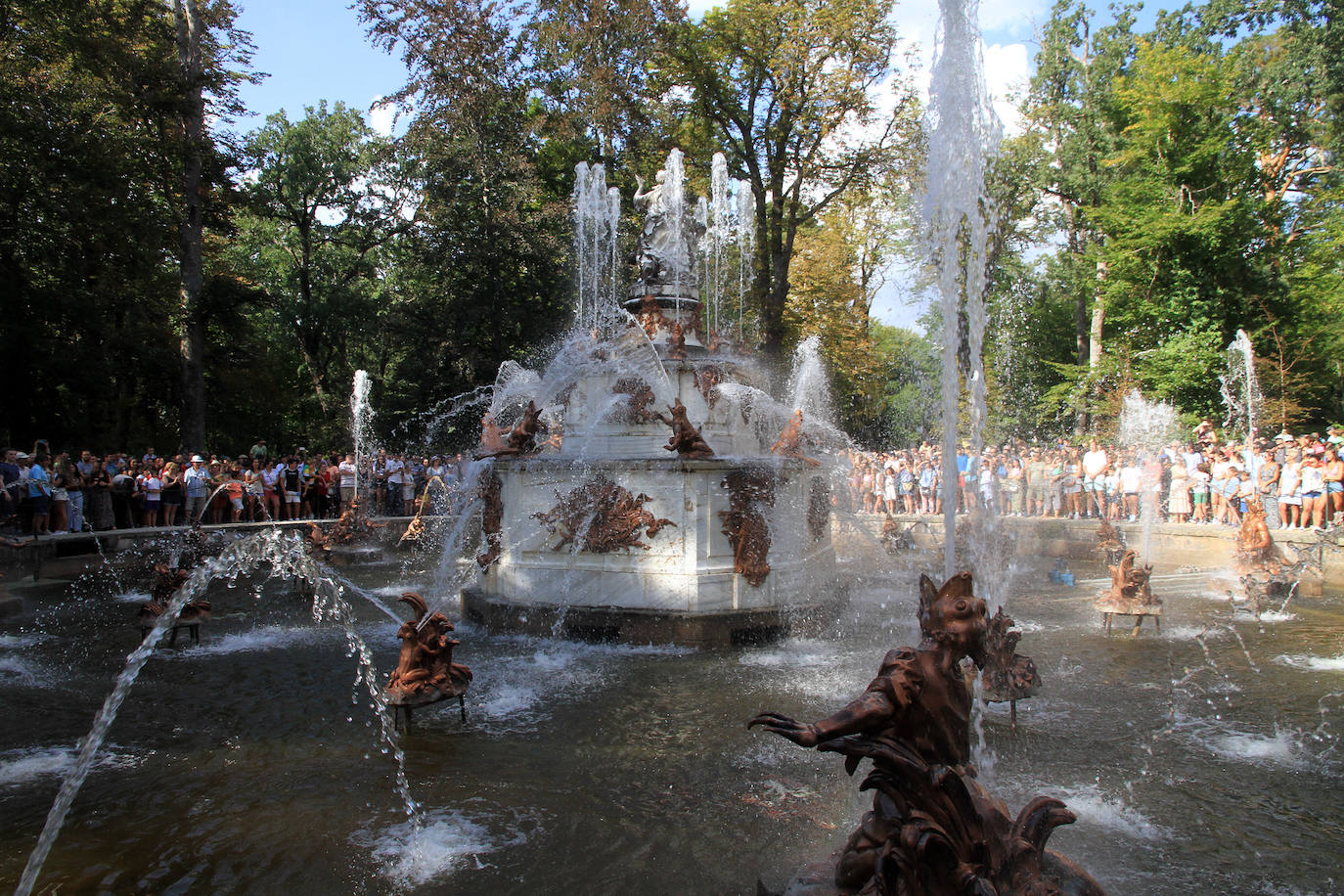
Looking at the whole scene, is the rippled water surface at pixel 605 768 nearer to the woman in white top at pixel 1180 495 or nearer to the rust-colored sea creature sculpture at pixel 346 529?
the rust-colored sea creature sculpture at pixel 346 529

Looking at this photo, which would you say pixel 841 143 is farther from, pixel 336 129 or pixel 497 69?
pixel 336 129

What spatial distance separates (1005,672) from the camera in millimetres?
5785

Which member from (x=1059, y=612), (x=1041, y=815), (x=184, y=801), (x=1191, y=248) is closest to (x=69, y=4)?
(x=184, y=801)

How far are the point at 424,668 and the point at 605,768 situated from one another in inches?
63.7

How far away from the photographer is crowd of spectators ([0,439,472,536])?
14477 millimetres

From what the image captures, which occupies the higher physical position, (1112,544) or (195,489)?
(195,489)

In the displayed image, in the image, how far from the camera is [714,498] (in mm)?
9164

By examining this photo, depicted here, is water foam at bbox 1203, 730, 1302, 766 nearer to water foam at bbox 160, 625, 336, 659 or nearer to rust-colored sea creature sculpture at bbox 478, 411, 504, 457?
rust-colored sea creature sculpture at bbox 478, 411, 504, 457

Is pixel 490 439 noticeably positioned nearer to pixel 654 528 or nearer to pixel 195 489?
pixel 654 528

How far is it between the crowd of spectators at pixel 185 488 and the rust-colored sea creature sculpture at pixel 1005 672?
14.7 m

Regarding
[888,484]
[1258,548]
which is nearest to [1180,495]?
[888,484]

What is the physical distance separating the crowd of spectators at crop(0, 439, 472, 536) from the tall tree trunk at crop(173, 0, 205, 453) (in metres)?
2.97

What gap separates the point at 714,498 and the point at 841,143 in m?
21.6

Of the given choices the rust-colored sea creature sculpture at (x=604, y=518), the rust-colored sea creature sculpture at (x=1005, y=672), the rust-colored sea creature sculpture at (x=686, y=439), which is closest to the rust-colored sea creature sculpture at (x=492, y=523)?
the rust-colored sea creature sculpture at (x=604, y=518)
